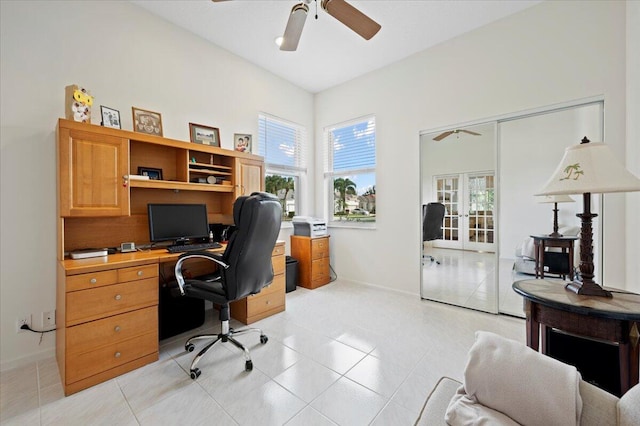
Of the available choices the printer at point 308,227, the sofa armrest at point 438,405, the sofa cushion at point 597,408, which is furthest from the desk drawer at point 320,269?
the sofa cushion at point 597,408

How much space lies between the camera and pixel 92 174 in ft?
6.54

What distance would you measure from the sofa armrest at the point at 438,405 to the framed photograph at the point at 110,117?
2833mm

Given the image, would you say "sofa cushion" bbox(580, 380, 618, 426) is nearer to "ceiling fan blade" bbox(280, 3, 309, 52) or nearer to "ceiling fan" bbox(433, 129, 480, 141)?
"ceiling fan blade" bbox(280, 3, 309, 52)

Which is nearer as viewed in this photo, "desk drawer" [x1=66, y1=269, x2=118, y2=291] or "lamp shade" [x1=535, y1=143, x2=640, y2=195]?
"lamp shade" [x1=535, y1=143, x2=640, y2=195]

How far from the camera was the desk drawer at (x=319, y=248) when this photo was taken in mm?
3746

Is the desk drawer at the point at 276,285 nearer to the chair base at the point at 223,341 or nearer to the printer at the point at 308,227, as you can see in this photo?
the chair base at the point at 223,341

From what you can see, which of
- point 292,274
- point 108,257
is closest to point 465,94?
point 292,274

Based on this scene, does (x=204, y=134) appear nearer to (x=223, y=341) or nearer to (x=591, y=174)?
(x=223, y=341)

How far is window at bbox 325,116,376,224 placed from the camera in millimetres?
3883

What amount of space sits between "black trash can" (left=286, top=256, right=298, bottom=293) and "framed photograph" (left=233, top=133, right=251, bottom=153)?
5.42 ft

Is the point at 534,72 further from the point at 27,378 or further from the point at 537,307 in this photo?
the point at 27,378

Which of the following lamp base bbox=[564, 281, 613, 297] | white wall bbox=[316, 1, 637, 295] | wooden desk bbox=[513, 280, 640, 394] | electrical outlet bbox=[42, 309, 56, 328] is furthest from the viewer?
white wall bbox=[316, 1, 637, 295]

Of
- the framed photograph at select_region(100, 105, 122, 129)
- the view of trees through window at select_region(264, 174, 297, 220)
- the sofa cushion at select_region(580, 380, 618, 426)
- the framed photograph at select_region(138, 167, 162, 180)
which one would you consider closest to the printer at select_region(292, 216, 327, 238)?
the view of trees through window at select_region(264, 174, 297, 220)

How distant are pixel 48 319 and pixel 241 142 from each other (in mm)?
2413
